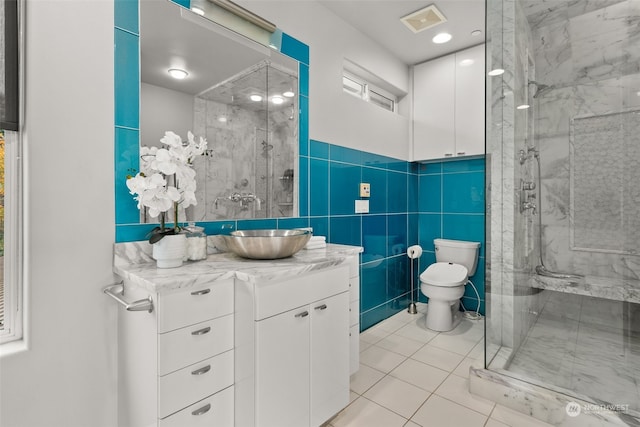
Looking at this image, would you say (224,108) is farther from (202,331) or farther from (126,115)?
(202,331)

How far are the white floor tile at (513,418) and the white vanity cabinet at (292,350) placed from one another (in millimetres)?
833

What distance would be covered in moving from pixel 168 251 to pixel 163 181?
295mm

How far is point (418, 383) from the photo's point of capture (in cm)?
192

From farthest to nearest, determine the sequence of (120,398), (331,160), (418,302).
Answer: (418,302), (331,160), (120,398)

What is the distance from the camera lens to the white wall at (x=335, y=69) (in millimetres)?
2072

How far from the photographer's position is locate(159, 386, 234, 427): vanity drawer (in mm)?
1066

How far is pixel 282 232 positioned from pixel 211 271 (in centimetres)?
74

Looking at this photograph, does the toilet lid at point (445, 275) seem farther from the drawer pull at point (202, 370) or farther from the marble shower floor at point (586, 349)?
the drawer pull at point (202, 370)

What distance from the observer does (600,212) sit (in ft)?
6.34

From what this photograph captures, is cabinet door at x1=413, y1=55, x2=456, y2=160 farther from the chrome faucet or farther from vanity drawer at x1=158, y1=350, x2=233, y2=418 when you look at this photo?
vanity drawer at x1=158, y1=350, x2=233, y2=418

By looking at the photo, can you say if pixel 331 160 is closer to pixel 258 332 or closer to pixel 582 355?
pixel 258 332

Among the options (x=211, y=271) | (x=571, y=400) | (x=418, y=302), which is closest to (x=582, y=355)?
(x=571, y=400)

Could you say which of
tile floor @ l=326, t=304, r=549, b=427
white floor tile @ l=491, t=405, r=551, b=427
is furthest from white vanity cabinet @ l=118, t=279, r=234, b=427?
white floor tile @ l=491, t=405, r=551, b=427

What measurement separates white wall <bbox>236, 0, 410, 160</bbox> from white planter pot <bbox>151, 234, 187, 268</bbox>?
4.16 feet
